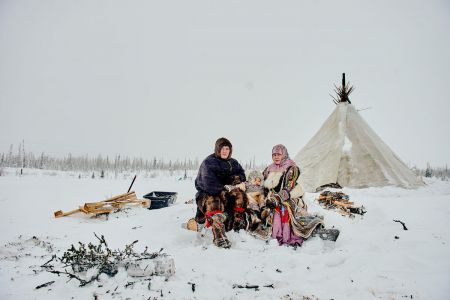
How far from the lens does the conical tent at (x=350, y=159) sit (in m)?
8.44

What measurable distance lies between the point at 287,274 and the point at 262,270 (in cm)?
25

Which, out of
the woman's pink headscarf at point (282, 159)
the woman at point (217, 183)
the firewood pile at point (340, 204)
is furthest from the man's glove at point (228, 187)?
the firewood pile at point (340, 204)

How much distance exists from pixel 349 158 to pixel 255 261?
290 inches

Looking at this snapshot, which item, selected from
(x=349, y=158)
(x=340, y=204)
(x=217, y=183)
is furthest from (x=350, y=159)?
(x=217, y=183)

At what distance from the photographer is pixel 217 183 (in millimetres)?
3697

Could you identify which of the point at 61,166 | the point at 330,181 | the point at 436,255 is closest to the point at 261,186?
the point at 436,255

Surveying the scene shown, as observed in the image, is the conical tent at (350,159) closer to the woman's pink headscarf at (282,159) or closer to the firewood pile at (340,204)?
the firewood pile at (340,204)

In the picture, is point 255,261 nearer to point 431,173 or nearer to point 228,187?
point 228,187

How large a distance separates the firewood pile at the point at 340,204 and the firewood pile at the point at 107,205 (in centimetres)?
460

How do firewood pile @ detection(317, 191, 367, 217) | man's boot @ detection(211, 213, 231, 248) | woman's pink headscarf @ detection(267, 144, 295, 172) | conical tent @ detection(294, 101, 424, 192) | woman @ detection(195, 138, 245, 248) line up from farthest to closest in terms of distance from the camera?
1. conical tent @ detection(294, 101, 424, 192)
2. firewood pile @ detection(317, 191, 367, 217)
3. woman's pink headscarf @ detection(267, 144, 295, 172)
4. woman @ detection(195, 138, 245, 248)
5. man's boot @ detection(211, 213, 231, 248)

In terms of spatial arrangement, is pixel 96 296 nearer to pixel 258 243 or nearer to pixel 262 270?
pixel 262 270

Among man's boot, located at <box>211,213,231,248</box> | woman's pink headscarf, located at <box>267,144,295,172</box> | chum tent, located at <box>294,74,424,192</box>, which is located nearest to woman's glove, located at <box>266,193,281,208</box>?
woman's pink headscarf, located at <box>267,144,295,172</box>

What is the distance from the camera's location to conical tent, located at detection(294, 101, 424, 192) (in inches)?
332

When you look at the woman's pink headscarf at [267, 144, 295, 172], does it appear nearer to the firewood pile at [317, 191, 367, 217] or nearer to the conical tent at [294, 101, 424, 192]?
the firewood pile at [317, 191, 367, 217]
